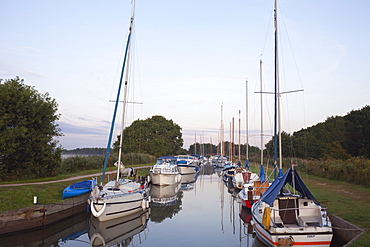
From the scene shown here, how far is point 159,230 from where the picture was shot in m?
18.1

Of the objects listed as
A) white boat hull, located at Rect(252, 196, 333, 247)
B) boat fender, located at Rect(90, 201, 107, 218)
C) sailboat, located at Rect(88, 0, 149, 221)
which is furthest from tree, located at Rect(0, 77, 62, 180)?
white boat hull, located at Rect(252, 196, 333, 247)

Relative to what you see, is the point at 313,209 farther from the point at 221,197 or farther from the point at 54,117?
the point at 54,117

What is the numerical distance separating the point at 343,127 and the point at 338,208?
5167 cm

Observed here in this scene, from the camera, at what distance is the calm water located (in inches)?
609

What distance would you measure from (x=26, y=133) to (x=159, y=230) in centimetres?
1355

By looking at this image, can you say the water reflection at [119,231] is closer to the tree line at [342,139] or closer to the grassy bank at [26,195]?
the grassy bank at [26,195]

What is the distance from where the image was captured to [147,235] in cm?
1709

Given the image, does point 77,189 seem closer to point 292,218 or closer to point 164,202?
point 164,202

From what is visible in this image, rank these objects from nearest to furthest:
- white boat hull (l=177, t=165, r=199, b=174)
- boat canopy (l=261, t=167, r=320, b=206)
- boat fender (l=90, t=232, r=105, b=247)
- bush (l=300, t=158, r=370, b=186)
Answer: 1. boat canopy (l=261, t=167, r=320, b=206)
2. boat fender (l=90, t=232, r=105, b=247)
3. bush (l=300, t=158, r=370, b=186)
4. white boat hull (l=177, t=165, r=199, b=174)

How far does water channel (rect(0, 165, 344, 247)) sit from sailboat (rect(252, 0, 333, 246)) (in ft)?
7.61

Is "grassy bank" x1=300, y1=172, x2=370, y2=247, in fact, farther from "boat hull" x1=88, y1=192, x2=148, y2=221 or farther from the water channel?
"boat hull" x1=88, y1=192, x2=148, y2=221

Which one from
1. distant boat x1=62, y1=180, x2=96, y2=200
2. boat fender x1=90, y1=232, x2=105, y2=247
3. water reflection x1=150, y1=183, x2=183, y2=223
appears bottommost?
boat fender x1=90, y1=232, x2=105, y2=247

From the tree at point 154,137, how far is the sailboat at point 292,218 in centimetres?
6085

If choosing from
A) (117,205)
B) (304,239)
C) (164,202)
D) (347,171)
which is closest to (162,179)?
(164,202)
